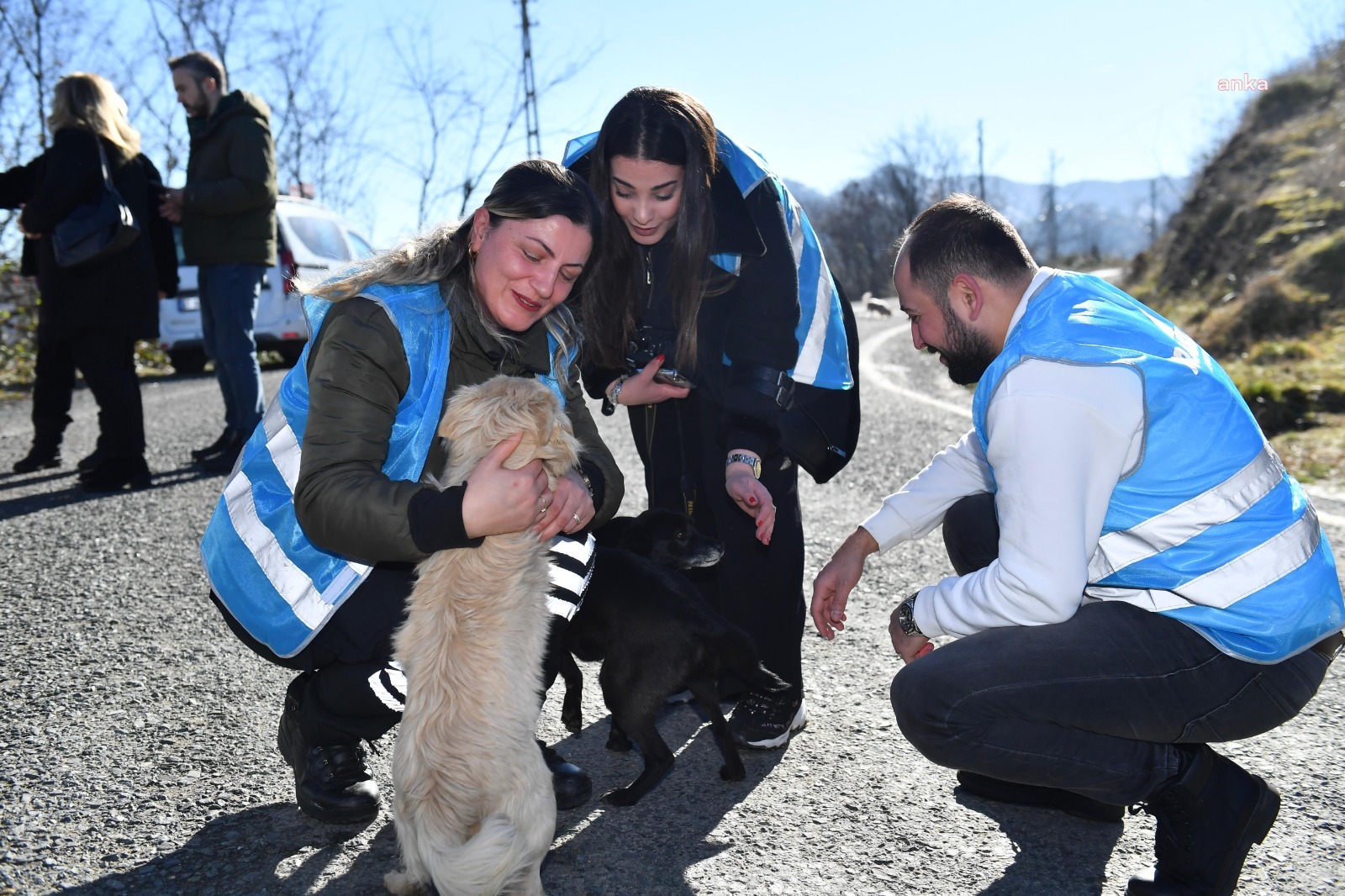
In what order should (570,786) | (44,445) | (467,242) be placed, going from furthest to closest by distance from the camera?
(44,445) → (570,786) → (467,242)

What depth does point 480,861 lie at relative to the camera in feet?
6.57

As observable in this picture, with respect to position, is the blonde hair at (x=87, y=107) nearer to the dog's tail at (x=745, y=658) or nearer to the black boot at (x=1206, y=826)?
the dog's tail at (x=745, y=658)

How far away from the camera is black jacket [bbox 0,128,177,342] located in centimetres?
584

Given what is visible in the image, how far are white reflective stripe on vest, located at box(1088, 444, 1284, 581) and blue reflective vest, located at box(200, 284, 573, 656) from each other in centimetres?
173

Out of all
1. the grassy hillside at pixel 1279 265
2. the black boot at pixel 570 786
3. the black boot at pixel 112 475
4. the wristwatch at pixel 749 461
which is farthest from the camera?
the grassy hillside at pixel 1279 265

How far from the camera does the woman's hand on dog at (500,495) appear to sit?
2221mm

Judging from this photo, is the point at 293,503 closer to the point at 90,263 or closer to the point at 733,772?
the point at 733,772

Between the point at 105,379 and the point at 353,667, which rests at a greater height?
the point at 105,379

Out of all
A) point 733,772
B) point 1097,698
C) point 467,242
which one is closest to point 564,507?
point 467,242

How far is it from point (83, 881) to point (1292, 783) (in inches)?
124

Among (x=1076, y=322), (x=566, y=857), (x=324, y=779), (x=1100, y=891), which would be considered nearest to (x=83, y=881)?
(x=324, y=779)

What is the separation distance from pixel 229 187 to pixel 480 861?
573cm

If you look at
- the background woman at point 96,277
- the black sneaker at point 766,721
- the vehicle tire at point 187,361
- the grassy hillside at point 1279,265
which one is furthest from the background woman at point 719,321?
the vehicle tire at point 187,361

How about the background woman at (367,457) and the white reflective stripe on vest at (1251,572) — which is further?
the background woman at (367,457)
